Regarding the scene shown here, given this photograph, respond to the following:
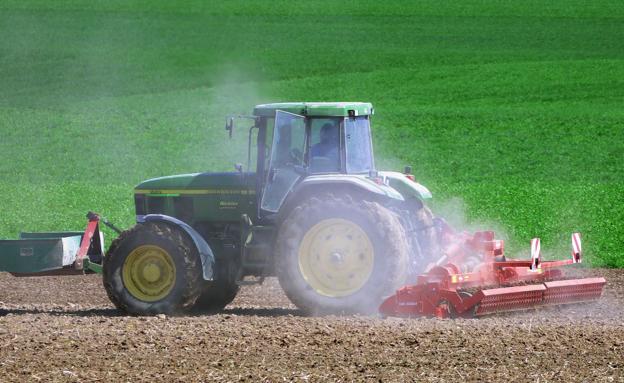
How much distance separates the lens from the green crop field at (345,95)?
74.0 feet

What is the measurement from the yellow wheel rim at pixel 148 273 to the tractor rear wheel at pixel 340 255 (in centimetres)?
131

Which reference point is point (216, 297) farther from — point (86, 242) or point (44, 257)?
point (44, 257)

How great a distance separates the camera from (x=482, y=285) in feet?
37.6

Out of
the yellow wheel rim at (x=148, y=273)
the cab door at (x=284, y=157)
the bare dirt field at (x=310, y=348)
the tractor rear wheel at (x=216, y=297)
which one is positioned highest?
the cab door at (x=284, y=157)

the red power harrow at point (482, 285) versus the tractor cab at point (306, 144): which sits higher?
the tractor cab at point (306, 144)

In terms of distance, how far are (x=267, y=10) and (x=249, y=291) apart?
110 ft

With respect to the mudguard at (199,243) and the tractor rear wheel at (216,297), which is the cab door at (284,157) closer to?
the mudguard at (199,243)

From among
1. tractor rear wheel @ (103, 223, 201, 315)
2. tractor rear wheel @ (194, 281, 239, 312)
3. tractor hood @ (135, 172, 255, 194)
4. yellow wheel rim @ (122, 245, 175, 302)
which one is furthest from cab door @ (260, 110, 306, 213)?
tractor rear wheel @ (194, 281, 239, 312)

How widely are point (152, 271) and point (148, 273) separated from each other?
51 millimetres

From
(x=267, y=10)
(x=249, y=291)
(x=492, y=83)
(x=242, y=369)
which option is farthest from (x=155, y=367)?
(x=267, y=10)

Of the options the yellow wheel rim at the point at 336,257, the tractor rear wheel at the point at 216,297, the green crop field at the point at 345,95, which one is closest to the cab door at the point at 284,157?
the yellow wheel rim at the point at 336,257

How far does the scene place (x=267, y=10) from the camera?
46.5 metres

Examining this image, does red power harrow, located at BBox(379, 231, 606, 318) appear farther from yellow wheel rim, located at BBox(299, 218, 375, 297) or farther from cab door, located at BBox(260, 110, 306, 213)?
cab door, located at BBox(260, 110, 306, 213)

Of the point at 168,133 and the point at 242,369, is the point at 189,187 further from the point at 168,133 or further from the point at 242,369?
the point at 168,133
